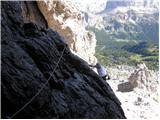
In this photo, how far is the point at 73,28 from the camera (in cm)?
5300

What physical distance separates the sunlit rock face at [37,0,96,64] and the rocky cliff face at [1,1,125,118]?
25381mm

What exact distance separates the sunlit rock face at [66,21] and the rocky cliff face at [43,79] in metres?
25.4

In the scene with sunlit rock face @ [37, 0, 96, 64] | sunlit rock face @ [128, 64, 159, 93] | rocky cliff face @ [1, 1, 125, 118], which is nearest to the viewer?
rocky cliff face @ [1, 1, 125, 118]

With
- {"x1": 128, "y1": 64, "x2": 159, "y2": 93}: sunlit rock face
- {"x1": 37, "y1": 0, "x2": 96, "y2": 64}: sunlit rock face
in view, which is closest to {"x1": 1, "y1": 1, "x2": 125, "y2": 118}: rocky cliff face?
{"x1": 37, "y1": 0, "x2": 96, "y2": 64}: sunlit rock face

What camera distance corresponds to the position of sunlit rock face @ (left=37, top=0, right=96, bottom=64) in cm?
4572

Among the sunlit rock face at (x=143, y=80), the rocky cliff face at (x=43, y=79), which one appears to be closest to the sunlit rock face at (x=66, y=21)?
the sunlit rock face at (x=143, y=80)

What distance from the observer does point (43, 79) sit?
45.0ft

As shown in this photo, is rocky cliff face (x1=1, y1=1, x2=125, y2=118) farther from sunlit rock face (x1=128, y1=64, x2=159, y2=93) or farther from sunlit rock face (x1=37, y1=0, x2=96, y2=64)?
sunlit rock face (x1=128, y1=64, x2=159, y2=93)

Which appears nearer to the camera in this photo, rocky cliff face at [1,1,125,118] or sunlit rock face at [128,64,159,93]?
rocky cliff face at [1,1,125,118]

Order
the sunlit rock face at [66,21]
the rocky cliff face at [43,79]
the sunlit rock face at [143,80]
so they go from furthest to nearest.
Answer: the sunlit rock face at [143,80] → the sunlit rock face at [66,21] → the rocky cliff face at [43,79]

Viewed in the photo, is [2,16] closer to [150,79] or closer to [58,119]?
[58,119]

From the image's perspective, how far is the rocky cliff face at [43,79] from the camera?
487 inches

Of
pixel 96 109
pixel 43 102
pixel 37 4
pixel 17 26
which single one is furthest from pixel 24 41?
pixel 37 4

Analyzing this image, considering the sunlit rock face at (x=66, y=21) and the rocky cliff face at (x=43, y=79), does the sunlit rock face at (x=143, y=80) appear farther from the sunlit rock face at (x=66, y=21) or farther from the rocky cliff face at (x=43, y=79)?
the rocky cliff face at (x=43, y=79)
